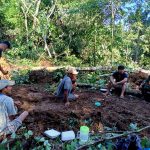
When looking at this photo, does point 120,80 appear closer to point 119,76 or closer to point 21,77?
point 119,76

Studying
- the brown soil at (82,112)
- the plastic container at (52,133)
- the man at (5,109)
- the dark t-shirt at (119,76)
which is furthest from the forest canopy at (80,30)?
the man at (5,109)

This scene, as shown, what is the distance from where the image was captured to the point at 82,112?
5.98 meters

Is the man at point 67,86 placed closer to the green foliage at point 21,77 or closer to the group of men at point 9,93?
the group of men at point 9,93

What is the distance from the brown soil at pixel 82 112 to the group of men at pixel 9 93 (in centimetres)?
22

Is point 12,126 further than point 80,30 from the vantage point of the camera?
No

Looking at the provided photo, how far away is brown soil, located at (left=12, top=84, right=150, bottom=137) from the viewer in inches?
215

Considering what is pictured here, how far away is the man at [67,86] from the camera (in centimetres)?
660

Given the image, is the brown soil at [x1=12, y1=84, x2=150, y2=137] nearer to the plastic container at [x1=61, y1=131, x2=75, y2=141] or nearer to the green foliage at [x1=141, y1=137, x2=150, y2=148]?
the plastic container at [x1=61, y1=131, x2=75, y2=141]

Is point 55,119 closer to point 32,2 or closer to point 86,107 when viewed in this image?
point 86,107

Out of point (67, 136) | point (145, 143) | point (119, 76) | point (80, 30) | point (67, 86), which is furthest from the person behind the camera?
point (80, 30)

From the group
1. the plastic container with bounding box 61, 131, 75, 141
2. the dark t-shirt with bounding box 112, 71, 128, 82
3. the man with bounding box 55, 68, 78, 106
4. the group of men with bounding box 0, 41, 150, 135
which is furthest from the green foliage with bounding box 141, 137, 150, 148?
the dark t-shirt with bounding box 112, 71, 128, 82

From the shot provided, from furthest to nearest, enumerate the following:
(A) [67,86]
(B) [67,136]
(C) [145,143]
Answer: (A) [67,86]
(B) [67,136]
(C) [145,143]

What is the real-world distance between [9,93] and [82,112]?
60.8 inches

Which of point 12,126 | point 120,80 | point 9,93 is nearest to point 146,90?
point 120,80
